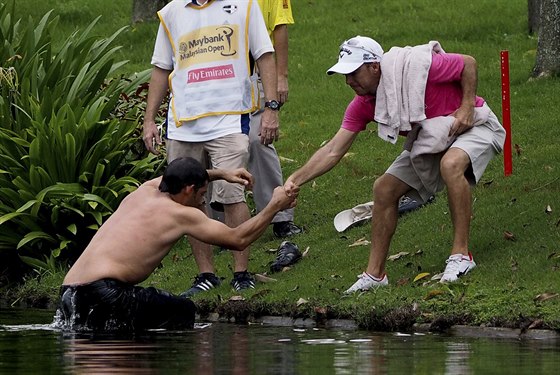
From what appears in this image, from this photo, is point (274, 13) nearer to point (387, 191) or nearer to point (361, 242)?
point (361, 242)

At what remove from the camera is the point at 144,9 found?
23.8m

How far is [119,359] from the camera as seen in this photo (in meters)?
8.66

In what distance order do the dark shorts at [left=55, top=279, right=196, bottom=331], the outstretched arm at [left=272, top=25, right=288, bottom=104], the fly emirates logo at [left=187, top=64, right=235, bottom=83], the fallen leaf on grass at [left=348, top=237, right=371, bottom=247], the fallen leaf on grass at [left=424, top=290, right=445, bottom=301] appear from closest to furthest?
1. the dark shorts at [left=55, top=279, right=196, bottom=331]
2. the fallen leaf on grass at [left=424, top=290, right=445, bottom=301]
3. the fly emirates logo at [left=187, top=64, right=235, bottom=83]
4. the fallen leaf on grass at [left=348, top=237, right=371, bottom=247]
5. the outstretched arm at [left=272, top=25, right=288, bottom=104]

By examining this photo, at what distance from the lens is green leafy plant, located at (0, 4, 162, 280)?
44.9ft

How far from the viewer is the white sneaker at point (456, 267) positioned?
1070 cm

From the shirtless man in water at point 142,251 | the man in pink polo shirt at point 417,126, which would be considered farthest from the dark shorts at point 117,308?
the man in pink polo shirt at point 417,126

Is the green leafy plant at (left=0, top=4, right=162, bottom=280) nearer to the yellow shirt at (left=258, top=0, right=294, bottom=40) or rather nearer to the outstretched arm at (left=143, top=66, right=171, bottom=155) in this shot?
the outstretched arm at (left=143, top=66, right=171, bottom=155)

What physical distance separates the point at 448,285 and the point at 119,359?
9.13 ft

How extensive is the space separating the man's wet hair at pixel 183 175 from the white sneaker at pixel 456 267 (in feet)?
6.05

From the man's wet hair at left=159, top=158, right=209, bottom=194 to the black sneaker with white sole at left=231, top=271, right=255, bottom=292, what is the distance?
155 cm

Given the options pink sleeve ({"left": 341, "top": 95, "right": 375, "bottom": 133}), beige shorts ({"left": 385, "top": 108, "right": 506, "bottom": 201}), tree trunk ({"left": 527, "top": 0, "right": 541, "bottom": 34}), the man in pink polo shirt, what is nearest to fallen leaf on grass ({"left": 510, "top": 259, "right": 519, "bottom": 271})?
the man in pink polo shirt

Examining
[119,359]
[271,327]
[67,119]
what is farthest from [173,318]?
[67,119]

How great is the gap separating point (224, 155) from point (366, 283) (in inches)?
63.2

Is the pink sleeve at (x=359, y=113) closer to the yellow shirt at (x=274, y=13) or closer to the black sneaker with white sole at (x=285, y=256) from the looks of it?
the black sneaker with white sole at (x=285, y=256)
